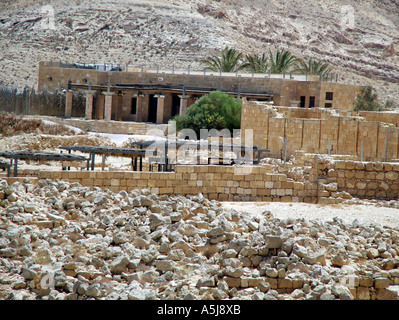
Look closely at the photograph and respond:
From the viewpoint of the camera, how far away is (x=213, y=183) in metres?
14.9

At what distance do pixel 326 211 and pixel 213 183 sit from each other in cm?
258

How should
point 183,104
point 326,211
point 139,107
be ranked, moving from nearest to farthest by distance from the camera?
point 326,211 < point 183,104 < point 139,107

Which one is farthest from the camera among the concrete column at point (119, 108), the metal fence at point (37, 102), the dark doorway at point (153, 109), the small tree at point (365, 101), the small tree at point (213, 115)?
the dark doorway at point (153, 109)

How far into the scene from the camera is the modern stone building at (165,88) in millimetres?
42156

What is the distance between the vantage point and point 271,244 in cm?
1048

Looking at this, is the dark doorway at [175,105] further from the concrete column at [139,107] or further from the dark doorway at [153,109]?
the concrete column at [139,107]

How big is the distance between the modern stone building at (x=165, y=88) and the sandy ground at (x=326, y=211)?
27.0 m

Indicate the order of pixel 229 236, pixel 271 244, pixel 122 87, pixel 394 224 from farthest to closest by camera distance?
pixel 122 87, pixel 394 224, pixel 229 236, pixel 271 244

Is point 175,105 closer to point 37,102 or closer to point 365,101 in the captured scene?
point 37,102

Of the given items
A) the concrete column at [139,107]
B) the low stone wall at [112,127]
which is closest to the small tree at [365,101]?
the low stone wall at [112,127]

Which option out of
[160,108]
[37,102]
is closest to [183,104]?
[160,108]
